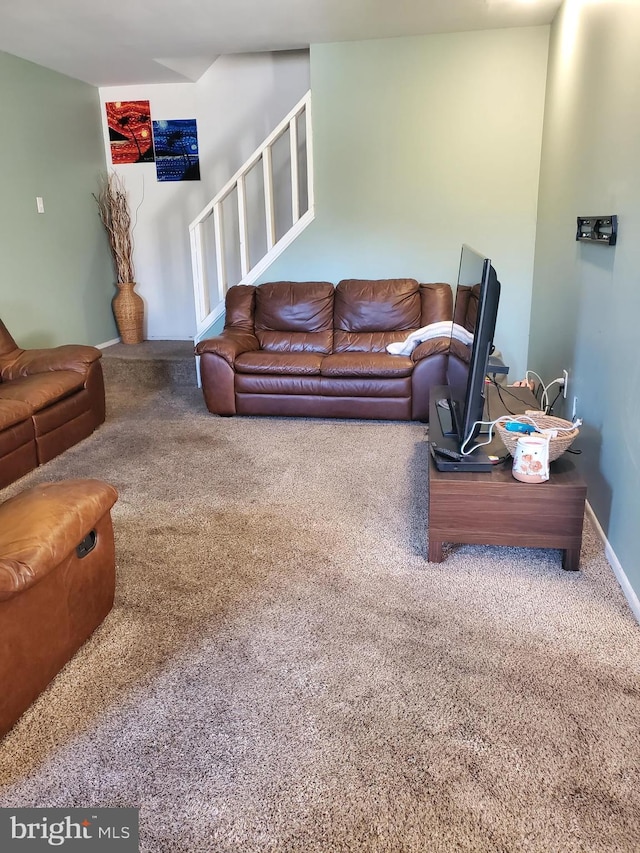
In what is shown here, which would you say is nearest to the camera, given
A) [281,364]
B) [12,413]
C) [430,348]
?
[12,413]

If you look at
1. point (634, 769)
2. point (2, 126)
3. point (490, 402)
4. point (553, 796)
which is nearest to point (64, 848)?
point (553, 796)

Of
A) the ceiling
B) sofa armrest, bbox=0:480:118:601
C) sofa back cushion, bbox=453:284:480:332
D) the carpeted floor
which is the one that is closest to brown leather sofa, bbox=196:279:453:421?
sofa back cushion, bbox=453:284:480:332

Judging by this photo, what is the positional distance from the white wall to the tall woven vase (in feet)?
0.93

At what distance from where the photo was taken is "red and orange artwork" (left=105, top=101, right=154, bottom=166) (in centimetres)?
554

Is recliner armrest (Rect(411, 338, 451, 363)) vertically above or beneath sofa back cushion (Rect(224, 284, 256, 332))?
beneath

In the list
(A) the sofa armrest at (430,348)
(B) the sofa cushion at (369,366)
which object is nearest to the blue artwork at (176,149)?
(B) the sofa cushion at (369,366)

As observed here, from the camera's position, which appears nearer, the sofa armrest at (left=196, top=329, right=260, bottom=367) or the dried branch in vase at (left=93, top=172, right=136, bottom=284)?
the sofa armrest at (left=196, top=329, right=260, bottom=367)

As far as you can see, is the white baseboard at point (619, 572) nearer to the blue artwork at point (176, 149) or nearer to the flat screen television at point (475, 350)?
the flat screen television at point (475, 350)

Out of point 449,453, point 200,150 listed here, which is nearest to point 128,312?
point 200,150

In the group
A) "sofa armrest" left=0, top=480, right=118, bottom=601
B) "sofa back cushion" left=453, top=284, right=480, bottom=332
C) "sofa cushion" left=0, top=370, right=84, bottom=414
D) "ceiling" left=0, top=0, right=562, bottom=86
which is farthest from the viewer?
"ceiling" left=0, top=0, right=562, bottom=86

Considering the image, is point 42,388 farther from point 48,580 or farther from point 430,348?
point 430,348

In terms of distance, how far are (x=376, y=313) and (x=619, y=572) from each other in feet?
9.01

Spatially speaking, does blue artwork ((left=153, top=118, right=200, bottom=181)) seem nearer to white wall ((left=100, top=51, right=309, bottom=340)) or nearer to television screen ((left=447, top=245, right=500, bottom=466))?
white wall ((left=100, top=51, right=309, bottom=340))

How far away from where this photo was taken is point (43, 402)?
3336mm
